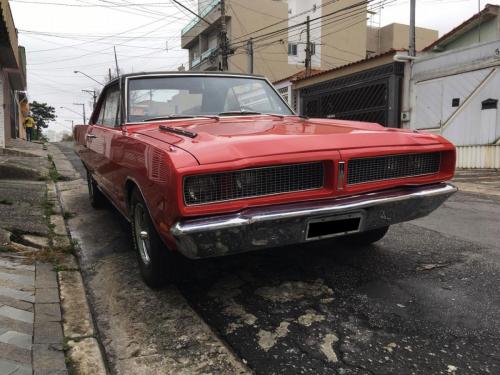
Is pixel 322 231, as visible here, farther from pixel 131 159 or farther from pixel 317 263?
pixel 131 159

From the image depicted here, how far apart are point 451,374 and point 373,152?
1356 mm

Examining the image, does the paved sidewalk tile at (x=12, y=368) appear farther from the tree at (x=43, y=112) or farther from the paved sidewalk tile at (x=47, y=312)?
the tree at (x=43, y=112)

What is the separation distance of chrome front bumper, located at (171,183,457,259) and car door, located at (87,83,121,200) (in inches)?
67.0

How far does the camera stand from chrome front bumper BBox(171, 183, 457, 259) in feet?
8.59

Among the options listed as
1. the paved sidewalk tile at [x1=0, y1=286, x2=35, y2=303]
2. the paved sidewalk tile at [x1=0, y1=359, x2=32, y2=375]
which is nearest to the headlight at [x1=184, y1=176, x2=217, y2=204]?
the paved sidewalk tile at [x1=0, y1=359, x2=32, y2=375]

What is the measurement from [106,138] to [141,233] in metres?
1.51

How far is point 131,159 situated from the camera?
3.44 m

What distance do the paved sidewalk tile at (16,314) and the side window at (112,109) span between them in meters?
1.89

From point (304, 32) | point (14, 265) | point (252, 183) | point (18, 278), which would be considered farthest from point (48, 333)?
point (304, 32)

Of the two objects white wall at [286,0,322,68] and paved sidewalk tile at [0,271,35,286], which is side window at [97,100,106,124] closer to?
paved sidewalk tile at [0,271,35,286]

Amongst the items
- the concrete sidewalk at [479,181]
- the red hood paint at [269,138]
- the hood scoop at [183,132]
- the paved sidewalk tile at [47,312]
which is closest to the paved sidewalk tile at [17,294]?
the paved sidewalk tile at [47,312]

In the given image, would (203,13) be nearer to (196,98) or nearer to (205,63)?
(205,63)

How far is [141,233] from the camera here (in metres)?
3.32

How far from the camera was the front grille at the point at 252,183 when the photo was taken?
2.66 metres
